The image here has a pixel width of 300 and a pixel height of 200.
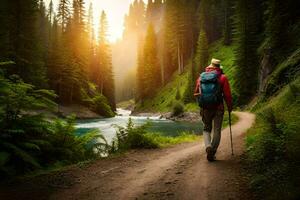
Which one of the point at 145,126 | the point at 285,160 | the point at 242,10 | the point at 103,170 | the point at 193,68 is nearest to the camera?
the point at 285,160

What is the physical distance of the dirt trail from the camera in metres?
5.54

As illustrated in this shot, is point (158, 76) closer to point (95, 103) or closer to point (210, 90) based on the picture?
point (95, 103)

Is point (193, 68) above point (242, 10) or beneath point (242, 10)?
beneath

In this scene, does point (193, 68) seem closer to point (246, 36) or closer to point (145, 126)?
point (246, 36)

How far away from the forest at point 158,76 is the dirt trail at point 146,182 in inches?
21.4

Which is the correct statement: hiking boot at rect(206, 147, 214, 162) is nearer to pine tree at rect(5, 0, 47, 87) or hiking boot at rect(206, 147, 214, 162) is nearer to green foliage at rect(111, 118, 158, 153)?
green foliage at rect(111, 118, 158, 153)

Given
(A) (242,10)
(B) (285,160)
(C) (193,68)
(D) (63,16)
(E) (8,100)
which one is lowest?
(B) (285,160)

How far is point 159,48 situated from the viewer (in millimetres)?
86812

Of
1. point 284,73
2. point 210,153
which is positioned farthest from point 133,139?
point 284,73

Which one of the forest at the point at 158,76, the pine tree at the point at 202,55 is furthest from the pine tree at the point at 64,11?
the pine tree at the point at 202,55

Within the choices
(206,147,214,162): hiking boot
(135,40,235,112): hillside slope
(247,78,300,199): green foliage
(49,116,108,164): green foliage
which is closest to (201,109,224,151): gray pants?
(206,147,214,162): hiking boot

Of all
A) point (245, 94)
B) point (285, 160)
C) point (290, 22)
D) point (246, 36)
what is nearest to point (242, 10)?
point (246, 36)

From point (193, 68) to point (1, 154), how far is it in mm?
51586

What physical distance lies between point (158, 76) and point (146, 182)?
235ft
